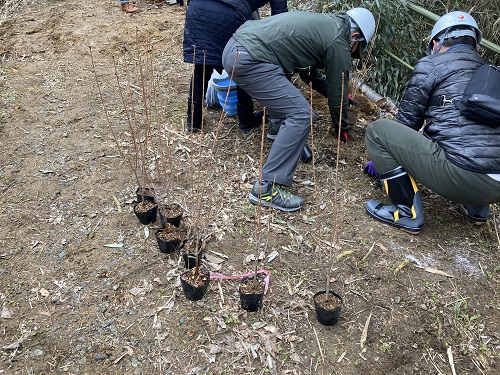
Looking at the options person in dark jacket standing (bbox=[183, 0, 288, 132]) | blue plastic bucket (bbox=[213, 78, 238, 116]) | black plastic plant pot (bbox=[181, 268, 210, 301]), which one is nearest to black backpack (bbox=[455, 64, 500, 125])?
person in dark jacket standing (bbox=[183, 0, 288, 132])

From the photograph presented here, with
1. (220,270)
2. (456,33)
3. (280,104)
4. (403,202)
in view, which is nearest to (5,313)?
(220,270)

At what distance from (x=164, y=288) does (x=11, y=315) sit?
94cm

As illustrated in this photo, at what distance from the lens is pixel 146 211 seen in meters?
3.37

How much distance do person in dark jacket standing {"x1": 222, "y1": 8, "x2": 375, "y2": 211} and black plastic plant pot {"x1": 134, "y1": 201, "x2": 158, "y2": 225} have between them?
783 millimetres

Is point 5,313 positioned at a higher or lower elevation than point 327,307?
lower

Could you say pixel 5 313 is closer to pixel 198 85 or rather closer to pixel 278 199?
pixel 278 199

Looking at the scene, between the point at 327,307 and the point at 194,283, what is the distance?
0.83 m

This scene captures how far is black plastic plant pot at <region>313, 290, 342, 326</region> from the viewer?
2.65m

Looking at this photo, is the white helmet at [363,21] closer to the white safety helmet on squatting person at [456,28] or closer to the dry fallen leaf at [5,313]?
the white safety helmet on squatting person at [456,28]

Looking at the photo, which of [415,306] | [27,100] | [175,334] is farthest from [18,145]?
[415,306]

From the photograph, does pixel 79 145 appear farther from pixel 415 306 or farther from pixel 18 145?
pixel 415 306

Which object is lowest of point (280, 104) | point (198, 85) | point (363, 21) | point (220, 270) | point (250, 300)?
point (220, 270)

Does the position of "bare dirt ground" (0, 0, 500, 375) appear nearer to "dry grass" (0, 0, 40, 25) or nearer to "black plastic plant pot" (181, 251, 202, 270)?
"black plastic plant pot" (181, 251, 202, 270)

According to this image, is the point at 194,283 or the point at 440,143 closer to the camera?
the point at 194,283
